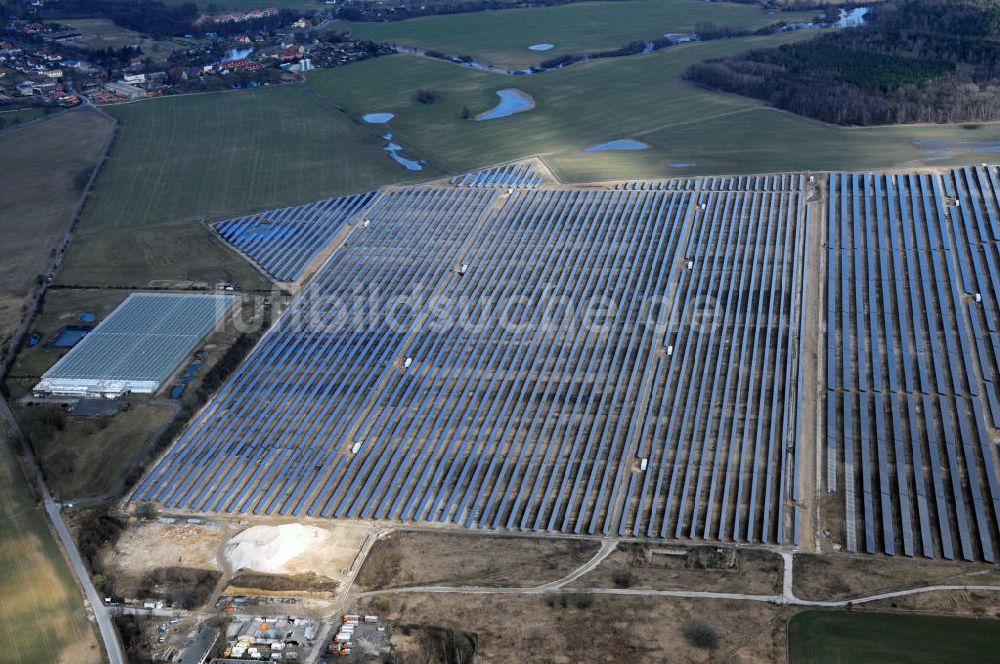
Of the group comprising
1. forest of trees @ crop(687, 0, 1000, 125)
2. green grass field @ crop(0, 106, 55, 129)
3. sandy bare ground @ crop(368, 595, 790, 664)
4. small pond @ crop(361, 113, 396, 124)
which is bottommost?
sandy bare ground @ crop(368, 595, 790, 664)

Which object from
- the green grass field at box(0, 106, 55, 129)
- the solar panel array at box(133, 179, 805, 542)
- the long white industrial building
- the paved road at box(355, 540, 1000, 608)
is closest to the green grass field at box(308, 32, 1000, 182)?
the solar panel array at box(133, 179, 805, 542)

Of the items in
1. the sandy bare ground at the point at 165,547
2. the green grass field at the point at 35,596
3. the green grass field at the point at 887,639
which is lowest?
the green grass field at the point at 35,596

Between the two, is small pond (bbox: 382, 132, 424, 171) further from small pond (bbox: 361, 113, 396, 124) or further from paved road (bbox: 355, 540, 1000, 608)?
paved road (bbox: 355, 540, 1000, 608)

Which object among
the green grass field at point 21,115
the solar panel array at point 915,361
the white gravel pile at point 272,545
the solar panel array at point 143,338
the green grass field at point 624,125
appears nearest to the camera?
the solar panel array at point 915,361

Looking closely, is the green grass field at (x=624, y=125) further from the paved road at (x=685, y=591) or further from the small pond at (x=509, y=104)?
the paved road at (x=685, y=591)

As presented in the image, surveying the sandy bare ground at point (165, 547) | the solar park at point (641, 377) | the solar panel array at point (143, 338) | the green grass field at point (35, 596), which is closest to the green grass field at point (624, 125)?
the solar park at point (641, 377)

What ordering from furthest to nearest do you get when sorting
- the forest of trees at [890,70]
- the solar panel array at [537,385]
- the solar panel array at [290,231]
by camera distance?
the forest of trees at [890,70] → the solar panel array at [290,231] → the solar panel array at [537,385]
